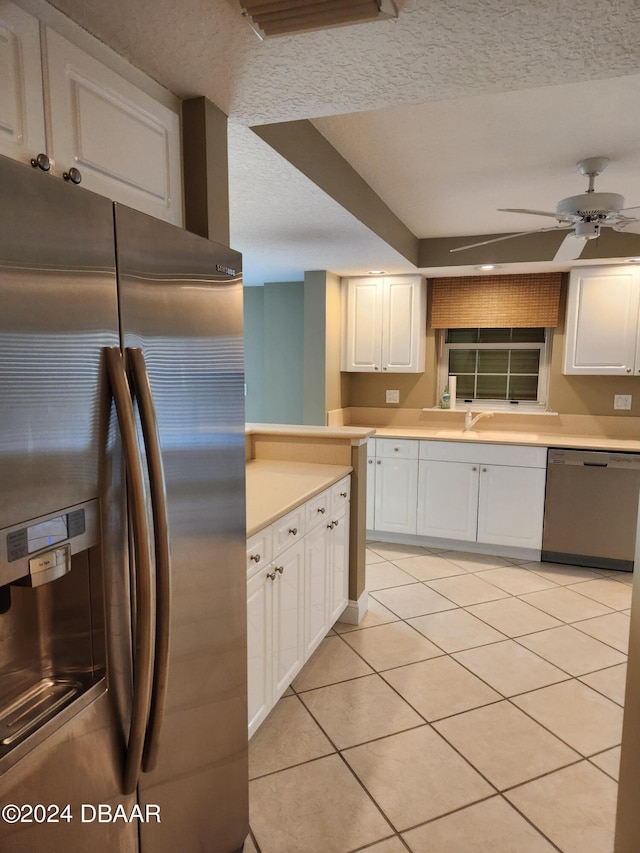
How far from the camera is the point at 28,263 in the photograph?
34.4 inches

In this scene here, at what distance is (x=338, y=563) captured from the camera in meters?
2.88

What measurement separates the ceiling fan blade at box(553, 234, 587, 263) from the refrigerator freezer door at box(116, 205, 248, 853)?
2227mm

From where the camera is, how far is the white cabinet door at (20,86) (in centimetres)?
97

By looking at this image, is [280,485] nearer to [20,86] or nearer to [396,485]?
[20,86]

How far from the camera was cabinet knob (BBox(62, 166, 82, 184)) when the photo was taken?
3.60 feet

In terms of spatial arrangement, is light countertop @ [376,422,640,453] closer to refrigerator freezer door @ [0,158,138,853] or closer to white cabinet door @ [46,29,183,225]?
white cabinet door @ [46,29,183,225]

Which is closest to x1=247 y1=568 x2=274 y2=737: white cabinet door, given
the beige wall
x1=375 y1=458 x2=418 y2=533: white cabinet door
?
x1=375 y1=458 x2=418 y2=533: white cabinet door

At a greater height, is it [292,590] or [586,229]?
[586,229]

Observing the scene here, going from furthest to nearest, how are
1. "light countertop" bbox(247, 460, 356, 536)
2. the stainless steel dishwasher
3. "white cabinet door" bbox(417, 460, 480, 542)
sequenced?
"white cabinet door" bbox(417, 460, 480, 542) < the stainless steel dishwasher < "light countertop" bbox(247, 460, 356, 536)

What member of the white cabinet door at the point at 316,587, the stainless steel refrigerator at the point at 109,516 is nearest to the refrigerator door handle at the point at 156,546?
the stainless steel refrigerator at the point at 109,516

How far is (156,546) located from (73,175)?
78 cm

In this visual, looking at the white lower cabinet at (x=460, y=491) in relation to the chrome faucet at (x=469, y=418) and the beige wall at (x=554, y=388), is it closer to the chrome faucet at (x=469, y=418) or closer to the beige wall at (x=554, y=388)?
the chrome faucet at (x=469, y=418)

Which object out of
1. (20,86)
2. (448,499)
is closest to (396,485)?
(448,499)

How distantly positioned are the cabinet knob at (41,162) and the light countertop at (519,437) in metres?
3.53
